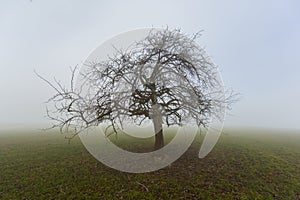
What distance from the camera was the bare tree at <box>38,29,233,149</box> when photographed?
959 centimetres

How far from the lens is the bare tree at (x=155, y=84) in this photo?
959cm

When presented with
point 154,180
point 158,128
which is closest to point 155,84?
point 158,128

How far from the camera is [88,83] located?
386 inches

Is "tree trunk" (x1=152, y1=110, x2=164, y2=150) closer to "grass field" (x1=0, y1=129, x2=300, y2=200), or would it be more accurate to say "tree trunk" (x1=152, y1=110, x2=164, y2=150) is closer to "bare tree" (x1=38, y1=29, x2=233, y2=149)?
"bare tree" (x1=38, y1=29, x2=233, y2=149)

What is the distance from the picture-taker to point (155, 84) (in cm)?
1021

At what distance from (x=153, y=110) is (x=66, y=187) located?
5.68 meters

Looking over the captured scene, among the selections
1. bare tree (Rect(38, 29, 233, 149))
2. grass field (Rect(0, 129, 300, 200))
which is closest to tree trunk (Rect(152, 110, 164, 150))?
bare tree (Rect(38, 29, 233, 149))

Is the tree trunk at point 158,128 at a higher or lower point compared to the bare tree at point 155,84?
lower

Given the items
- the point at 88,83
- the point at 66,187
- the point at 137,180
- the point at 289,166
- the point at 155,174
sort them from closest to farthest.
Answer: the point at 66,187
the point at 137,180
the point at 155,174
the point at 88,83
the point at 289,166

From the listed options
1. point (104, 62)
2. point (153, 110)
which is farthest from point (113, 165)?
point (104, 62)

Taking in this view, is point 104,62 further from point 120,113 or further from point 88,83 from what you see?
point 120,113

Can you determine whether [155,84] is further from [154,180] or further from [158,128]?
[154,180]

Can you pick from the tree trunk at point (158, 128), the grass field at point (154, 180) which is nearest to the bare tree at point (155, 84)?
the tree trunk at point (158, 128)

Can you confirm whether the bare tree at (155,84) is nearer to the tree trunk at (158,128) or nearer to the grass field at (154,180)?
the tree trunk at (158,128)
